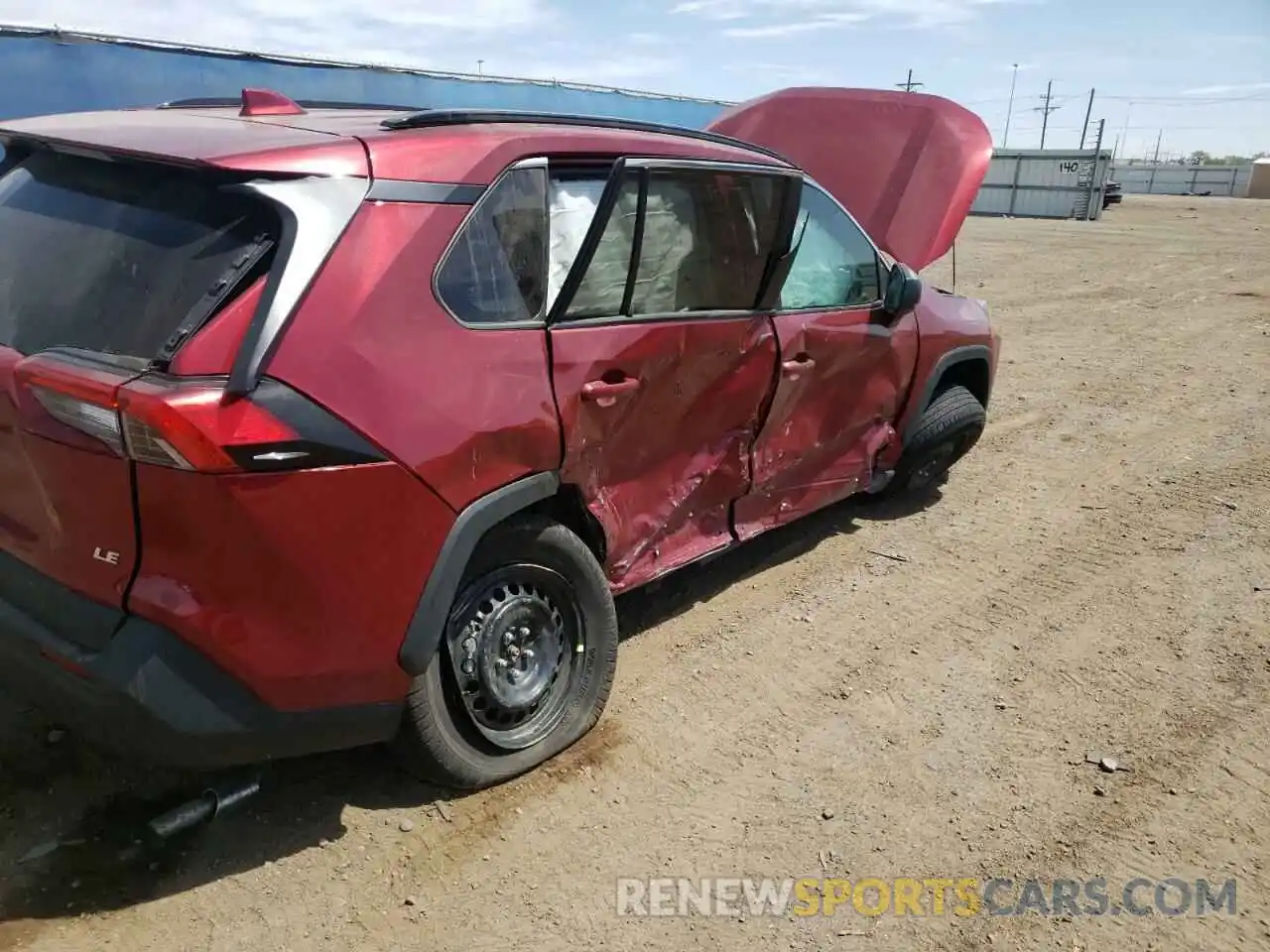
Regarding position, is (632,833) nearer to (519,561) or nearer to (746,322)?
(519,561)

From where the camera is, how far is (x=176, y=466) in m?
2.13

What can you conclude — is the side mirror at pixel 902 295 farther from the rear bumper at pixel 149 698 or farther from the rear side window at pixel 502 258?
the rear bumper at pixel 149 698

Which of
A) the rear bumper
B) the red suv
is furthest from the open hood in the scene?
the rear bumper

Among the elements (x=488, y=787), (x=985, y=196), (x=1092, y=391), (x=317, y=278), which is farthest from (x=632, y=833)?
(x=985, y=196)

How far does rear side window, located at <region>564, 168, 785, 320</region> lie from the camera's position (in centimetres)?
315

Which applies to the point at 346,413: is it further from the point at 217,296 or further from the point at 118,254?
the point at 118,254

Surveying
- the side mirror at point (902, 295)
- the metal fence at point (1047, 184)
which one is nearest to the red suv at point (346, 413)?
the side mirror at point (902, 295)

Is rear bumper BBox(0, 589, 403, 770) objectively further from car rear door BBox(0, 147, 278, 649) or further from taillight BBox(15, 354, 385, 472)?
taillight BBox(15, 354, 385, 472)

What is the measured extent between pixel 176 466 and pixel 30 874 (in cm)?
128

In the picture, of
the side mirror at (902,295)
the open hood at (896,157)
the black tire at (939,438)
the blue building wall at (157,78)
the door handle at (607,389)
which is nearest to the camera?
the door handle at (607,389)

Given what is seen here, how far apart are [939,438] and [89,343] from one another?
4128mm

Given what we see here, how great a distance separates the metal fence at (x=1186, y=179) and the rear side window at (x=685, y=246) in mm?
64769

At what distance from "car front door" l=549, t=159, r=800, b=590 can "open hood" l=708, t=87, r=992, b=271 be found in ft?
6.30

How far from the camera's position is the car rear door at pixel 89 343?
2221 mm
